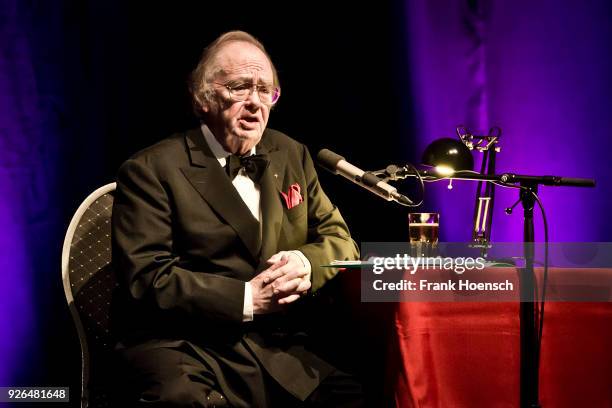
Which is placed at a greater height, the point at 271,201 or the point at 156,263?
the point at 271,201

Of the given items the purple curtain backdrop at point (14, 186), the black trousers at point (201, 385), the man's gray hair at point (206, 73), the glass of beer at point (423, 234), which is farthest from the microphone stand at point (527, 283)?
the purple curtain backdrop at point (14, 186)

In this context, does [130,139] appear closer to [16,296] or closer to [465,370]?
[16,296]

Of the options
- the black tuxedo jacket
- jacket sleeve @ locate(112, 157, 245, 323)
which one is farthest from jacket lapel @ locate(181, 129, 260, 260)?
jacket sleeve @ locate(112, 157, 245, 323)

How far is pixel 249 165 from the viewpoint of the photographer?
2.59m

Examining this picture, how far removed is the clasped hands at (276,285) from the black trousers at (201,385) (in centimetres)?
22

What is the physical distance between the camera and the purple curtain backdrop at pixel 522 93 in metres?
3.32

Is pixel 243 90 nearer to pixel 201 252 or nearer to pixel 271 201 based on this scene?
pixel 271 201

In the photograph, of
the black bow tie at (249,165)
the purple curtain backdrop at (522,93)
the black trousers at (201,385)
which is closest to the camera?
the black trousers at (201,385)

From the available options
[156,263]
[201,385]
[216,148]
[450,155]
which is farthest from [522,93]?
[201,385]

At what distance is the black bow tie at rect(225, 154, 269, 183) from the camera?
256cm

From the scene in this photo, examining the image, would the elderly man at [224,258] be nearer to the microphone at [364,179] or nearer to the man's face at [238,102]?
the man's face at [238,102]

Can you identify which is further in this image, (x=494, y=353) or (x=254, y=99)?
(x=254, y=99)

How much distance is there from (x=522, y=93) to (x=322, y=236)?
1.64 metres

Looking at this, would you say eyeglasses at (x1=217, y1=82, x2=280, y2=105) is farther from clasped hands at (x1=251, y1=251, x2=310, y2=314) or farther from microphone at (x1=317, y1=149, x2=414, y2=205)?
clasped hands at (x1=251, y1=251, x2=310, y2=314)
